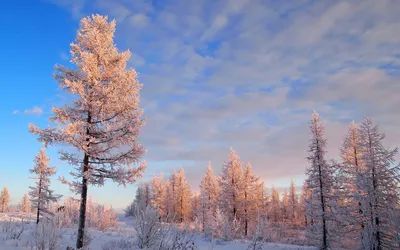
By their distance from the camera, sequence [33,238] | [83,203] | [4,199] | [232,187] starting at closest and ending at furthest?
[33,238], [83,203], [232,187], [4,199]

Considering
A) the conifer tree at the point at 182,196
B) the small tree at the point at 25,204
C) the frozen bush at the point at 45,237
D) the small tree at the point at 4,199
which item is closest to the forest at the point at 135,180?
the frozen bush at the point at 45,237

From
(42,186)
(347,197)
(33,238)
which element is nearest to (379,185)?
(347,197)

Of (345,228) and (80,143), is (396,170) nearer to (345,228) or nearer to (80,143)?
(345,228)

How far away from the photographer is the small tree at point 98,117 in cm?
1201

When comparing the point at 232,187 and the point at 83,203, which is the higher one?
the point at 232,187

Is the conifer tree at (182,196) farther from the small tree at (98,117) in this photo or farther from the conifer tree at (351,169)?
the small tree at (98,117)

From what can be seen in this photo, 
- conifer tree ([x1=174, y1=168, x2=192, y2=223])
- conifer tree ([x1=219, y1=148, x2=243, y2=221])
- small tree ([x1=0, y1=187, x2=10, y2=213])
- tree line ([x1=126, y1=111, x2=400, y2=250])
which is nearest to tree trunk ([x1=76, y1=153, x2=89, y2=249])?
tree line ([x1=126, y1=111, x2=400, y2=250])

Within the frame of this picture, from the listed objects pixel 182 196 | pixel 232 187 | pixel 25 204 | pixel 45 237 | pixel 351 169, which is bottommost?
pixel 25 204

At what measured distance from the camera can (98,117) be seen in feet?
41.5

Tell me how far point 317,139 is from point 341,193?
4.42m

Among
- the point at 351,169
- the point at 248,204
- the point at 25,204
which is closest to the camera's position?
Result: the point at 351,169

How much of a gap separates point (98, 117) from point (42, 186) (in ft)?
80.6

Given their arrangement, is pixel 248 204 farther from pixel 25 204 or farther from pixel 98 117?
pixel 25 204

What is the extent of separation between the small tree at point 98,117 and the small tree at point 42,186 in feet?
76.4
